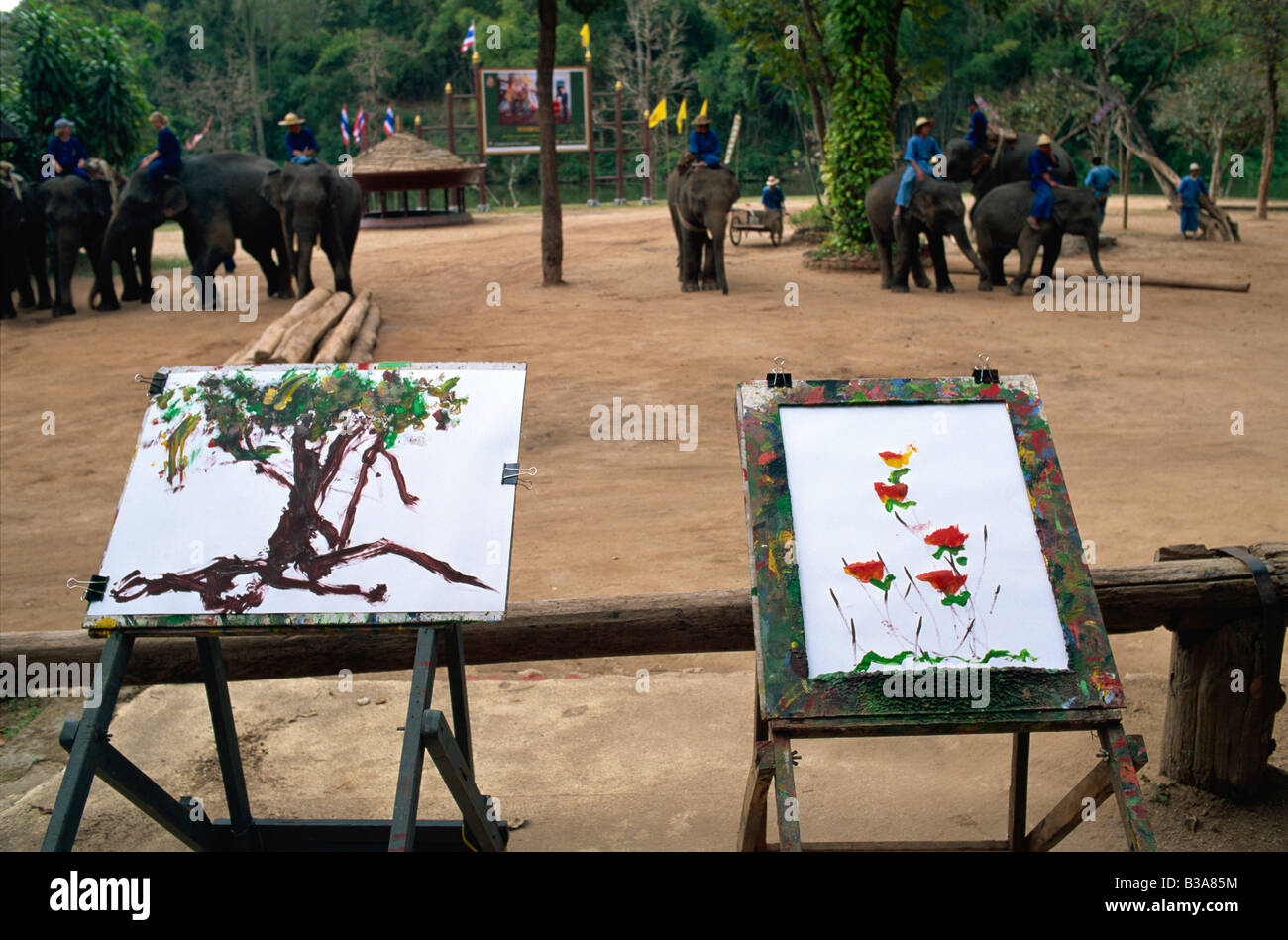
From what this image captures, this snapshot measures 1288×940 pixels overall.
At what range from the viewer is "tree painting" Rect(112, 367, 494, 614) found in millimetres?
3076

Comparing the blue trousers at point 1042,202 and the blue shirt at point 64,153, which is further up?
the blue shirt at point 64,153

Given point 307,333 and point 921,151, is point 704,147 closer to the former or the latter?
point 921,151

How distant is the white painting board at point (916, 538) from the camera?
9.29 ft

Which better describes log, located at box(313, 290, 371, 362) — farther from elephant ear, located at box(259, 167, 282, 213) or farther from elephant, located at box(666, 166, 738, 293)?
elephant, located at box(666, 166, 738, 293)

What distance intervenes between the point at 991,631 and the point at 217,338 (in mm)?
12646

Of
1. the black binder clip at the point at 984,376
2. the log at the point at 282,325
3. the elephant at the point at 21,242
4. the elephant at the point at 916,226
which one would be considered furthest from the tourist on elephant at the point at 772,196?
the black binder clip at the point at 984,376

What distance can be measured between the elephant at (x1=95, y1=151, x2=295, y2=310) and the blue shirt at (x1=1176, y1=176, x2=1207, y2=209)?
16.9 meters

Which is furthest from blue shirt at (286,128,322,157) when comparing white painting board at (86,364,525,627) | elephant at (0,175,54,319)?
white painting board at (86,364,525,627)

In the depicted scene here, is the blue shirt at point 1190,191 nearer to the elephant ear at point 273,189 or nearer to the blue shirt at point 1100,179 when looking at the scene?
the blue shirt at point 1100,179

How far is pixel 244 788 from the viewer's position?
11.9 ft

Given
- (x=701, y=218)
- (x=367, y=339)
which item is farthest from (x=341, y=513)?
(x=701, y=218)

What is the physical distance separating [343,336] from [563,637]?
29.8ft
